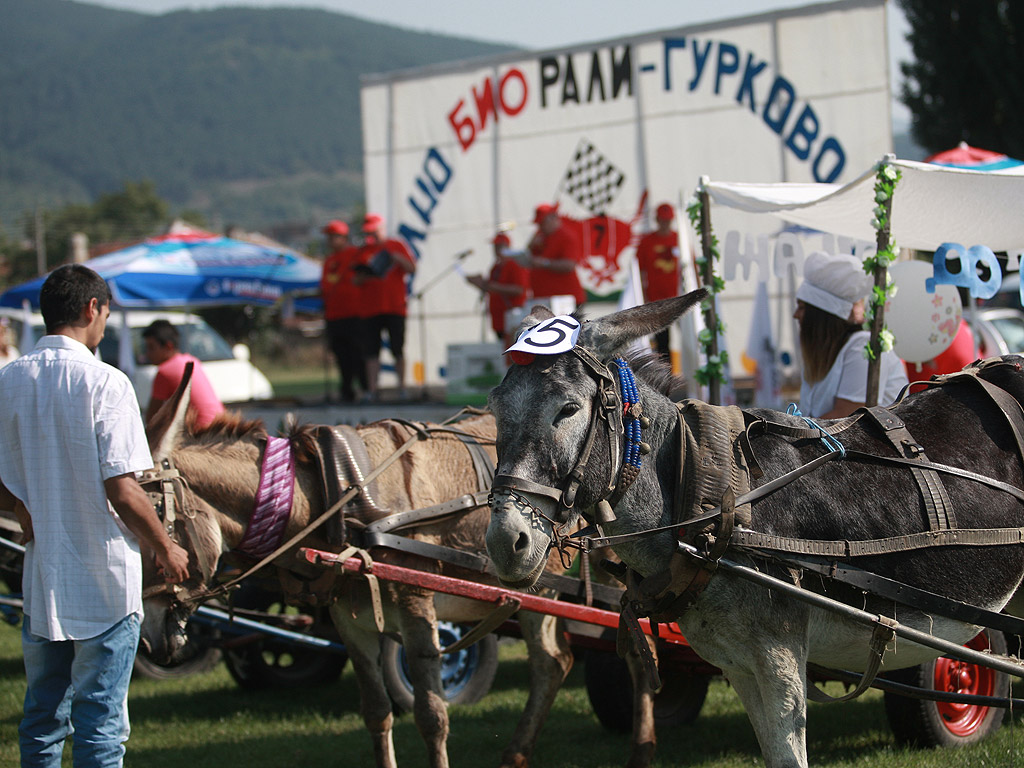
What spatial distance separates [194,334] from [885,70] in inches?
470

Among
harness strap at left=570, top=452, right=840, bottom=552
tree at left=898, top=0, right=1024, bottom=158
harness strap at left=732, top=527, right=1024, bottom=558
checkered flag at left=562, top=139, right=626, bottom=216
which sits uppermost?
tree at left=898, top=0, right=1024, bottom=158

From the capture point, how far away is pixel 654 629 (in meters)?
3.75

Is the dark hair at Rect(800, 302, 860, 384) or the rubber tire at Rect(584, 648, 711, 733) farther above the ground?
the dark hair at Rect(800, 302, 860, 384)

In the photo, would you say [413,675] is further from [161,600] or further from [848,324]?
[848,324]

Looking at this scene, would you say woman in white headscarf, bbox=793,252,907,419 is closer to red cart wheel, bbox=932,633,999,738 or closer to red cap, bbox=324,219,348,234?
red cart wheel, bbox=932,633,999,738

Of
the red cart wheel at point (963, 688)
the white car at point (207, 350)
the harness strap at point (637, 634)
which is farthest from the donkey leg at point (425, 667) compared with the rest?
the white car at point (207, 350)

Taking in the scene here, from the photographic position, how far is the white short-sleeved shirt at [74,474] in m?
3.27

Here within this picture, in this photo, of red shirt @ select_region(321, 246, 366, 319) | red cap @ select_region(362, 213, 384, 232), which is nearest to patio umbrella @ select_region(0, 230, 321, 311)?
red shirt @ select_region(321, 246, 366, 319)

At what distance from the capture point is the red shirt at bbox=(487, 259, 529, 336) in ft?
37.8

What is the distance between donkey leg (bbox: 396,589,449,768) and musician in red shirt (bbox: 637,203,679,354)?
Result: 7.40 metres

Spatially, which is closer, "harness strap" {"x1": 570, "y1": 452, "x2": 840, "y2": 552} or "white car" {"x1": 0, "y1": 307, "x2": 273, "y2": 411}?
"harness strap" {"x1": 570, "y1": 452, "x2": 840, "y2": 552}

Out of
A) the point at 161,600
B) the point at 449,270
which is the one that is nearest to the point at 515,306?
the point at 449,270

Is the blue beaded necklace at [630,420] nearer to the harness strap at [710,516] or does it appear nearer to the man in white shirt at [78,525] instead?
the harness strap at [710,516]

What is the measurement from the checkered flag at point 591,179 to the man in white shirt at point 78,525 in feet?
35.6
